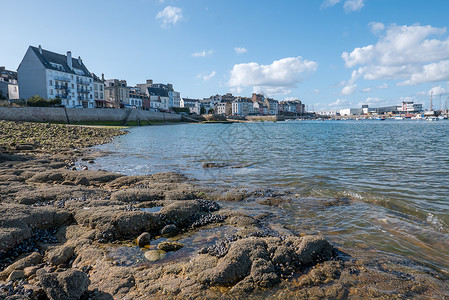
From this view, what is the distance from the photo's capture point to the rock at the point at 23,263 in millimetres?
5863

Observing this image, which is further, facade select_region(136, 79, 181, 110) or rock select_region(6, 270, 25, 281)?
facade select_region(136, 79, 181, 110)

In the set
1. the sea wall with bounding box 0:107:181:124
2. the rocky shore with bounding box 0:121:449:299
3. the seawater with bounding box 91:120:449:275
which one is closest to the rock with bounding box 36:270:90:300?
the rocky shore with bounding box 0:121:449:299

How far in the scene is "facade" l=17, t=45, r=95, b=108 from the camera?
7688cm

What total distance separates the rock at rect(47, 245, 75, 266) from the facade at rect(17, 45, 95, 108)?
84.8 m

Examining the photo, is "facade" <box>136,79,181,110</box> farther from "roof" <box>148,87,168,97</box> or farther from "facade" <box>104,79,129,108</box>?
"facade" <box>104,79,129,108</box>

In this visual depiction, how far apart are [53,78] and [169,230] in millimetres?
88691

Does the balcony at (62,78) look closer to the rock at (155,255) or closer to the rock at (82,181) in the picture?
the rock at (82,181)

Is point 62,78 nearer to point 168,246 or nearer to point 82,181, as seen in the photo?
point 82,181

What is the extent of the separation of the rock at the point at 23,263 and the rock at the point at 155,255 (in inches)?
95.0

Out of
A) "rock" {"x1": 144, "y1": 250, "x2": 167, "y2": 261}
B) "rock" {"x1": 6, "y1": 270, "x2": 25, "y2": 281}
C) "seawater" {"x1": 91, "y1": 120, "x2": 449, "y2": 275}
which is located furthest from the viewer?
"seawater" {"x1": 91, "y1": 120, "x2": 449, "y2": 275}

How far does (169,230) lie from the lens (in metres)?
8.22

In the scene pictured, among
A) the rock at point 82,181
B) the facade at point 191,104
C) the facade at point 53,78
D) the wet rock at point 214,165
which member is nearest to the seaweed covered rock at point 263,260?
the rock at point 82,181

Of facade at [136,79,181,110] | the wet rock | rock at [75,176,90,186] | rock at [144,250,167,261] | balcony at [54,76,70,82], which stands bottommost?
rock at [144,250,167,261]

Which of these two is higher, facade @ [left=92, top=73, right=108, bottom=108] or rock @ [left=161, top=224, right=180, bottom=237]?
facade @ [left=92, top=73, right=108, bottom=108]
